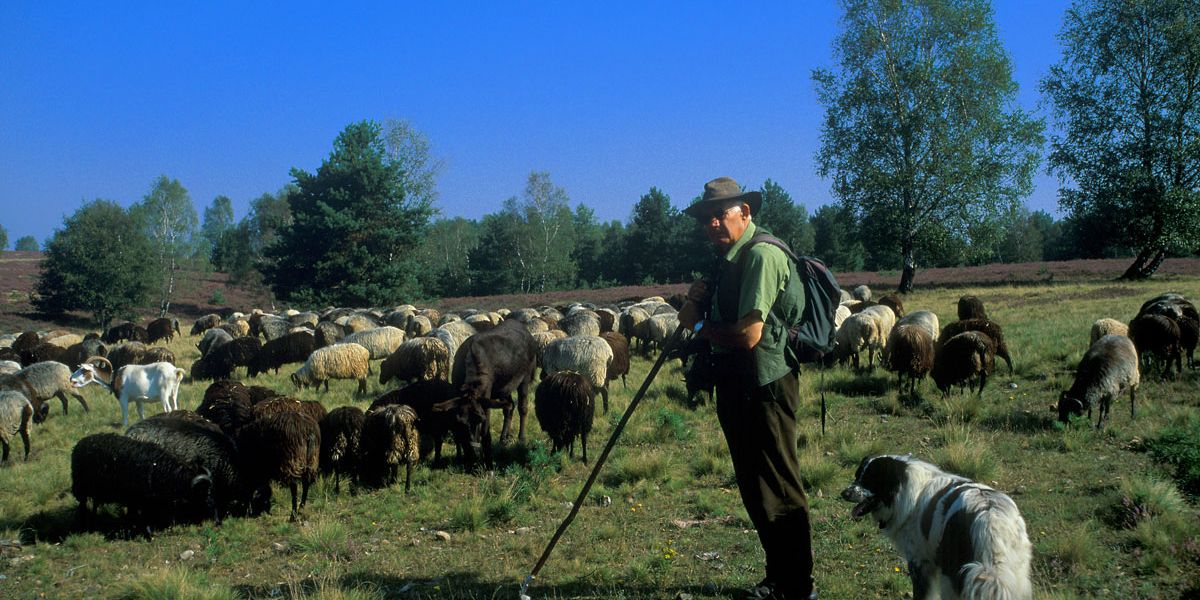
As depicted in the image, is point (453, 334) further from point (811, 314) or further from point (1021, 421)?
point (811, 314)

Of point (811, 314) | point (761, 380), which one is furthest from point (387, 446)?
point (811, 314)

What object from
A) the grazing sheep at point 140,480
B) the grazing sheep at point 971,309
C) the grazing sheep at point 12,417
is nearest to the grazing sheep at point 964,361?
the grazing sheep at point 971,309

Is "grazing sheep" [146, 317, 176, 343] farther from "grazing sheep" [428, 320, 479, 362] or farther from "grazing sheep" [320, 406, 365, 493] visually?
"grazing sheep" [320, 406, 365, 493]

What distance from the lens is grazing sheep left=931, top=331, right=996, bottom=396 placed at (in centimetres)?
1056

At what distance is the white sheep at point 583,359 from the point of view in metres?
11.8

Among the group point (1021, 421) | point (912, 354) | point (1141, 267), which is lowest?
point (1021, 421)

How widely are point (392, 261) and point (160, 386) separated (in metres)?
27.4

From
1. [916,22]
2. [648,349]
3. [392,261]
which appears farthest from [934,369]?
[392,261]

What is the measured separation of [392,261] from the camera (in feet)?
126

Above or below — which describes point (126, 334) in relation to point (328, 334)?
below

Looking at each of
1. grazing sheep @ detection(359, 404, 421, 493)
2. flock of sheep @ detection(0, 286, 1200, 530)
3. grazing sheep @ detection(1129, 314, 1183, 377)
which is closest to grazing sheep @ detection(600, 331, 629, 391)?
flock of sheep @ detection(0, 286, 1200, 530)

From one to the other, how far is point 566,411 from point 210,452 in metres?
3.90

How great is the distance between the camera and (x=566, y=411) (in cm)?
853

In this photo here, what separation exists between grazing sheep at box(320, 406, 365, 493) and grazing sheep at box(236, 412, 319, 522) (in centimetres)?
51
